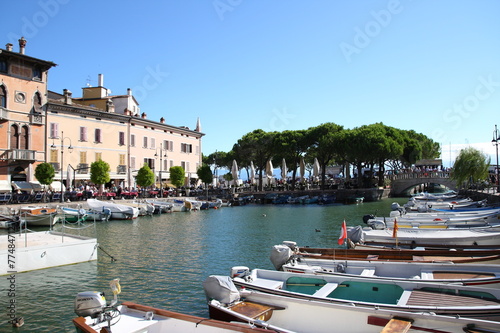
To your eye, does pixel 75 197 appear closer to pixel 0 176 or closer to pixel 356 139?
pixel 0 176

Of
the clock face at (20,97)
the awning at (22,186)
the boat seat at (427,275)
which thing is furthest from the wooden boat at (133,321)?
the clock face at (20,97)

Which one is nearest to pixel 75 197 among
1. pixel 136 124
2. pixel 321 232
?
pixel 136 124

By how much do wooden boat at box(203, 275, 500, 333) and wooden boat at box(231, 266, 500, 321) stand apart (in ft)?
0.93

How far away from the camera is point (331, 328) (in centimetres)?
809

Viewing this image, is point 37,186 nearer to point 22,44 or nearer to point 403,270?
point 22,44

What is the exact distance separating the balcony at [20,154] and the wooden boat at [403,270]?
1368 inches

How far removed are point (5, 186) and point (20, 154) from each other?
11.2 feet

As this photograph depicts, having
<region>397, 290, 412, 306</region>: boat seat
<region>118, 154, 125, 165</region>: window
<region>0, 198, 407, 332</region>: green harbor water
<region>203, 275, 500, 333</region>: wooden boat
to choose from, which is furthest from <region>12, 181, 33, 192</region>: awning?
<region>397, 290, 412, 306</region>: boat seat

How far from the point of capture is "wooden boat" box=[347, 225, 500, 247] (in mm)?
18438

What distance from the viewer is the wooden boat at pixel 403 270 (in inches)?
409

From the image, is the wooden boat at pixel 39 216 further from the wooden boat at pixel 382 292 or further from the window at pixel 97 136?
the wooden boat at pixel 382 292

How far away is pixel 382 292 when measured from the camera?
9.84 m

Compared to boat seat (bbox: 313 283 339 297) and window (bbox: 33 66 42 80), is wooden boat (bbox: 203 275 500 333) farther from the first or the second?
window (bbox: 33 66 42 80)

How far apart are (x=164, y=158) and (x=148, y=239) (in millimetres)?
35505
